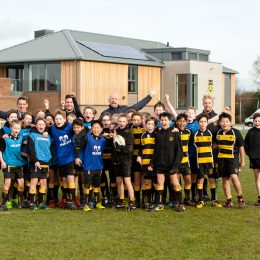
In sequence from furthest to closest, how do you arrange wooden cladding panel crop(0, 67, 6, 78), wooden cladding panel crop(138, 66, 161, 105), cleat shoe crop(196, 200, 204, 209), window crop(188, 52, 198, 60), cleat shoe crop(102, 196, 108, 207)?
window crop(188, 52, 198, 60)
wooden cladding panel crop(138, 66, 161, 105)
wooden cladding panel crop(0, 67, 6, 78)
cleat shoe crop(102, 196, 108, 207)
cleat shoe crop(196, 200, 204, 209)

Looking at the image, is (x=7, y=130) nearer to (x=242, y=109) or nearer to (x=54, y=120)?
(x=54, y=120)

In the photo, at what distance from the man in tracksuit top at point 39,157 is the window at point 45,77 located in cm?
3001

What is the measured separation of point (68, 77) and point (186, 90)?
1135 centimetres

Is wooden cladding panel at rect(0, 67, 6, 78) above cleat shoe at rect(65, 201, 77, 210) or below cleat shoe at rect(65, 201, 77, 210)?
above

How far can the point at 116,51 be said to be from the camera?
139 ft

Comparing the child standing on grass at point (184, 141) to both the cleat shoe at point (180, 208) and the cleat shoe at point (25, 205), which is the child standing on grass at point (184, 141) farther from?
the cleat shoe at point (25, 205)

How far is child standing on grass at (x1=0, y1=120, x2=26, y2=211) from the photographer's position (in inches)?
396

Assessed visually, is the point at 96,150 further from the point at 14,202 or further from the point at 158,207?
the point at 14,202

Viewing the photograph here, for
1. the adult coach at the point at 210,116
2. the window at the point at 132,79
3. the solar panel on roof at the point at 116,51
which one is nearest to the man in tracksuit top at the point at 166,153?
the adult coach at the point at 210,116

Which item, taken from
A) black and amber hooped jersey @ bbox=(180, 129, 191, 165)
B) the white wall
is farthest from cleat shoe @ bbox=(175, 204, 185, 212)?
the white wall

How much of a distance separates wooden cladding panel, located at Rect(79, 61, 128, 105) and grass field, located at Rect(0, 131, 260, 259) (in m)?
29.2

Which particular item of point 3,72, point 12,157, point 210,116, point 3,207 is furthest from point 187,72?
point 3,207

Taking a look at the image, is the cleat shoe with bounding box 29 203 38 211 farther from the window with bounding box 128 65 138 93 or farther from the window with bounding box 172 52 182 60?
the window with bounding box 172 52 182 60

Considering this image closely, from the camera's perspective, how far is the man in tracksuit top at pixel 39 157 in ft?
32.7
